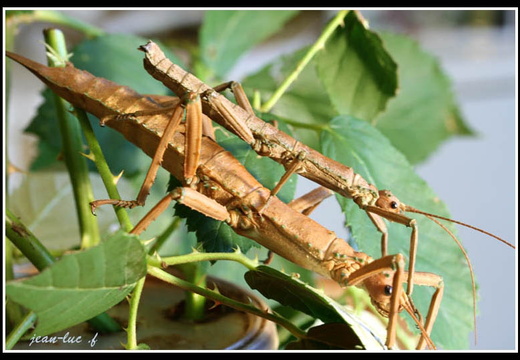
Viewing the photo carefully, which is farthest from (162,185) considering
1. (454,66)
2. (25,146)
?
(454,66)

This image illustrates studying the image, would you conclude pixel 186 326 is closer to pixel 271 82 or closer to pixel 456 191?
pixel 271 82

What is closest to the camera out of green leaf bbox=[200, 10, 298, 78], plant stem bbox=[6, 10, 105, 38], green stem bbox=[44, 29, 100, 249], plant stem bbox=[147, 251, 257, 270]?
plant stem bbox=[147, 251, 257, 270]

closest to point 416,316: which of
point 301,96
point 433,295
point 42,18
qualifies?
point 433,295

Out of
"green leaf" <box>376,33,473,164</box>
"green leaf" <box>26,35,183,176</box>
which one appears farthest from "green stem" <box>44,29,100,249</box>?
"green leaf" <box>376,33,473,164</box>

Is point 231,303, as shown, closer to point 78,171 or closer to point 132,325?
point 132,325

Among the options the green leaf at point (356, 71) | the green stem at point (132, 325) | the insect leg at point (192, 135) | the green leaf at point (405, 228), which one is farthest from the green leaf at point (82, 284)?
the green leaf at point (356, 71)

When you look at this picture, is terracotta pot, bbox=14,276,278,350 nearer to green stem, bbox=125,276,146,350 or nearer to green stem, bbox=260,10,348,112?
green stem, bbox=125,276,146,350
